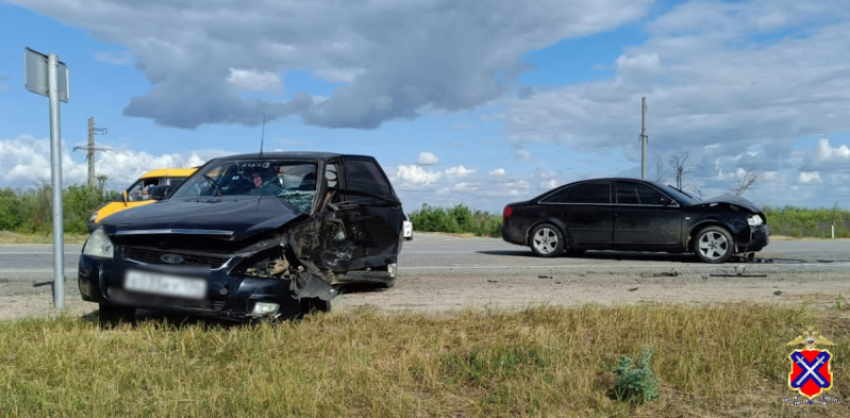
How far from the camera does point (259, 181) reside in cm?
707

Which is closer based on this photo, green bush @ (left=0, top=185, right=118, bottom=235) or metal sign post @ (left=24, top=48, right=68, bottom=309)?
metal sign post @ (left=24, top=48, right=68, bottom=309)

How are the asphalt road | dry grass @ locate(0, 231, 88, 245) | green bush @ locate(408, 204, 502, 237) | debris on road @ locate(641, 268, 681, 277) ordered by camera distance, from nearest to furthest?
debris on road @ locate(641, 268, 681, 277) < the asphalt road < dry grass @ locate(0, 231, 88, 245) < green bush @ locate(408, 204, 502, 237)

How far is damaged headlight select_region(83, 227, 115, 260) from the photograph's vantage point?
18.2 feet

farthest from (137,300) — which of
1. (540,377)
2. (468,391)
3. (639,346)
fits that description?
(639,346)

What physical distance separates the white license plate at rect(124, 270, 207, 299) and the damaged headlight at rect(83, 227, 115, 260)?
0.32 m

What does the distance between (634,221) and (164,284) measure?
8.96m

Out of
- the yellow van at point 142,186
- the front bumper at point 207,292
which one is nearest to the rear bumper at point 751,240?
the front bumper at point 207,292

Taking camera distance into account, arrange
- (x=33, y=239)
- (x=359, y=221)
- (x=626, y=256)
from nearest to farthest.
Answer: (x=359, y=221)
(x=626, y=256)
(x=33, y=239)

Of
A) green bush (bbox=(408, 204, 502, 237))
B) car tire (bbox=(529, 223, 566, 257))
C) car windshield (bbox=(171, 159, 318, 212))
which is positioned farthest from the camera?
green bush (bbox=(408, 204, 502, 237))

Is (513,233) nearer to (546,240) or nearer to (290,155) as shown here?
(546,240)

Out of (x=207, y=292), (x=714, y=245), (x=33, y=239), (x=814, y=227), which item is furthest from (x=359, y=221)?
(x=814, y=227)

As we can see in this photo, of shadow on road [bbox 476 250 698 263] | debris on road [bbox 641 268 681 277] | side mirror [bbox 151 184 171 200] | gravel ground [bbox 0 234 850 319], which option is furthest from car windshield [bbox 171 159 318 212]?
shadow on road [bbox 476 250 698 263]

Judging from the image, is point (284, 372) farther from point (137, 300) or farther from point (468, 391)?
point (137, 300)

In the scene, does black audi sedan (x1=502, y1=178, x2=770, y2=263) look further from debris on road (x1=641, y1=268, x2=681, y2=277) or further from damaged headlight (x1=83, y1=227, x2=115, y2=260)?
damaged headlight (x1=83, y1=227, x2=115, y2=260)
